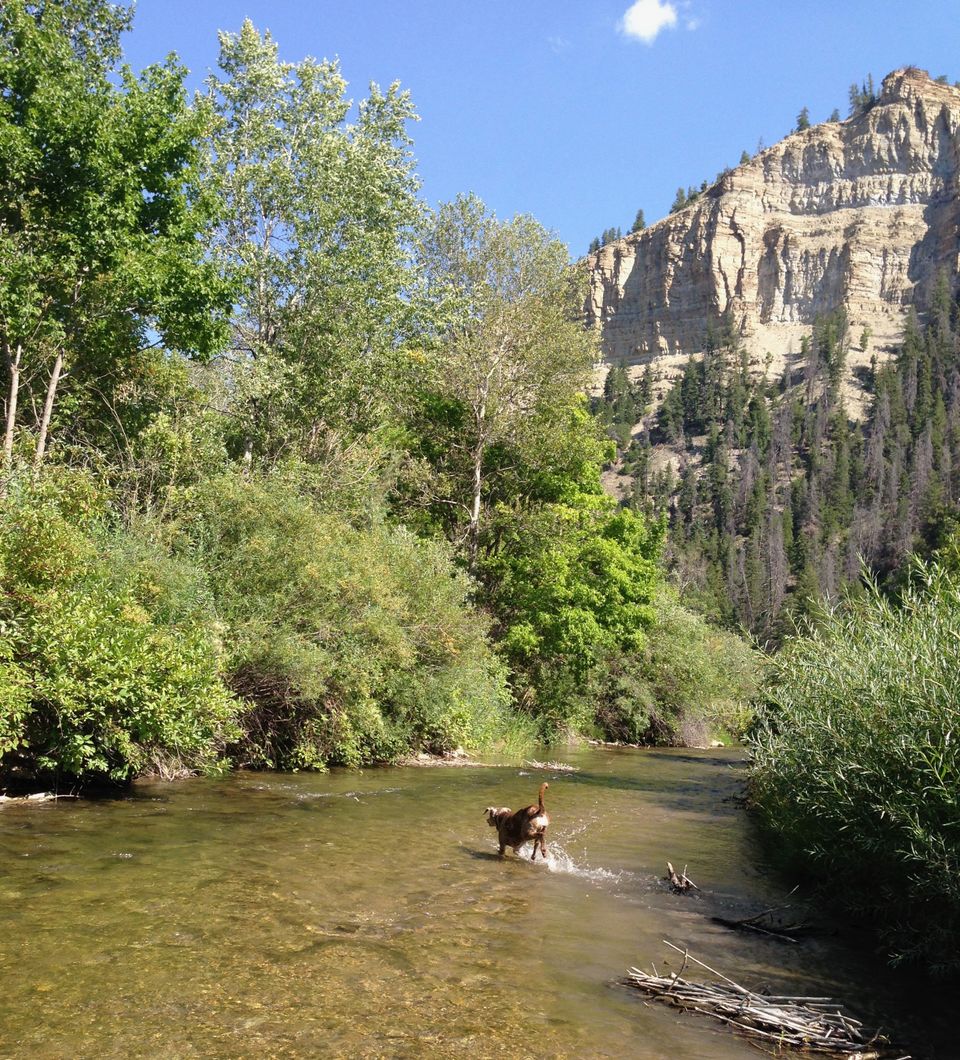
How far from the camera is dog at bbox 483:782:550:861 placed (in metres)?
12.5

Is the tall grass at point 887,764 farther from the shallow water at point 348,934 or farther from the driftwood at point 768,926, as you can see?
the shallow water at point 348,934

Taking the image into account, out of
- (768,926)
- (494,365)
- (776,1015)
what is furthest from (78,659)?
(494,365)

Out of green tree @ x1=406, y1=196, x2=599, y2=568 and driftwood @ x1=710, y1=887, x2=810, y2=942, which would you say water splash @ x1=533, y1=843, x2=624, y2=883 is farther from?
green tree @ x1=406, y1=196, x2=599, y2=568

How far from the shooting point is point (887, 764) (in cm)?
935

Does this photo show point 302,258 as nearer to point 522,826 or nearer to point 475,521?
point 475,521

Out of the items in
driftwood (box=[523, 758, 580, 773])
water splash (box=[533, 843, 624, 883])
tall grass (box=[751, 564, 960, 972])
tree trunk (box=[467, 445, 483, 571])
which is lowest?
driftwood (box=[523, 758, 580, 773])

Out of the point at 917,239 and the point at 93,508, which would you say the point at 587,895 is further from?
the point at 917,239

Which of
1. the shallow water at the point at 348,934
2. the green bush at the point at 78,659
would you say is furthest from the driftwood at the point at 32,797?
the green bush at the point at 78,659

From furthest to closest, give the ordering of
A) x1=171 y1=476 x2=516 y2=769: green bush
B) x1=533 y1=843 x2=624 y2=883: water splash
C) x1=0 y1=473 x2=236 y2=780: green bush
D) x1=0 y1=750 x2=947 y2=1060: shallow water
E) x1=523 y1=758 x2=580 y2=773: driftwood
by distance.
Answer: x1=523 y1=758 x2=580 y2=773: driftwood < x1=171 y1=476 x2=516 y2=769: green bush < x1=0 y1=473 x2=236 y2=780: green bush < x1=533 y1=843 x2=624 y2=883: water splash < x1=0 y1=750 x2=947 y2=1060: shallow water

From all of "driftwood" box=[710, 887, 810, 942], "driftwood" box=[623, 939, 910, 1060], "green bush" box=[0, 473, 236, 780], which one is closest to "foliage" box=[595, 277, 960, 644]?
"green bush" box=[0, 473, 236, 780]

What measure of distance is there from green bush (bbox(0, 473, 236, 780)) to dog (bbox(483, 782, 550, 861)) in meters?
5.02

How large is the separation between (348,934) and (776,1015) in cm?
384

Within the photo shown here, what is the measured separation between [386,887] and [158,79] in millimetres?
19109

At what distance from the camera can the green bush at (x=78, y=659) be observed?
12.6 m
